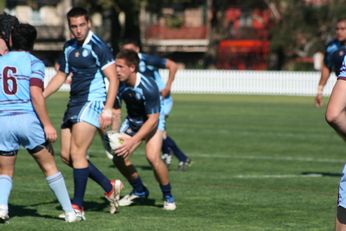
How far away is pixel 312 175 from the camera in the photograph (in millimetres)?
13906

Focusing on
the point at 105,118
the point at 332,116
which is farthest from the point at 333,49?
the point at 332,116

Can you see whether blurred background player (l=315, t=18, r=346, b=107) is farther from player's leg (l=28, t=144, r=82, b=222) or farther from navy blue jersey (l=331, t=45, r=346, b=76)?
player's leg (l=28, t=144, r=82, b=222)

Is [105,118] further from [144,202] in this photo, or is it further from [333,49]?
[333,49]

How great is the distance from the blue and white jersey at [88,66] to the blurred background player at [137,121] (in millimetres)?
225

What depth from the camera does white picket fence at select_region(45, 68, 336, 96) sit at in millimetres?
44594

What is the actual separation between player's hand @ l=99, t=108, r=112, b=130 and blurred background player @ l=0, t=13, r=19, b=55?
114cm

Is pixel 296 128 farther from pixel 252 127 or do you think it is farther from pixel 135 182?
pixel 135 182

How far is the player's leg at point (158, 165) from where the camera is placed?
34.2 ft

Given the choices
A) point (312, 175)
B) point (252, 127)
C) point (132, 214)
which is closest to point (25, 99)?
point (132, 214)

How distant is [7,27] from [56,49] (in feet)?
208

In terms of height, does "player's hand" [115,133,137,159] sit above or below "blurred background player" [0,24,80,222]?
below

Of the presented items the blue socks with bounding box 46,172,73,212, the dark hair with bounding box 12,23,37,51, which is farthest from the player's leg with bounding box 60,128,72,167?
the dark hair with bounding box 12,23,37,51

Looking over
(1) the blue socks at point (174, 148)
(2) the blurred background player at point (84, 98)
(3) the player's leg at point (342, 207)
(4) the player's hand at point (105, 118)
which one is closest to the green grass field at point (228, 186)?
(1) the blue socks at point (174, 148)

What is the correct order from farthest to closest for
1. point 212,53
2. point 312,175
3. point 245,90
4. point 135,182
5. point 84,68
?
point 212,53 < point 245,90 < point 312,175 < point 135,182 < point 84,68
